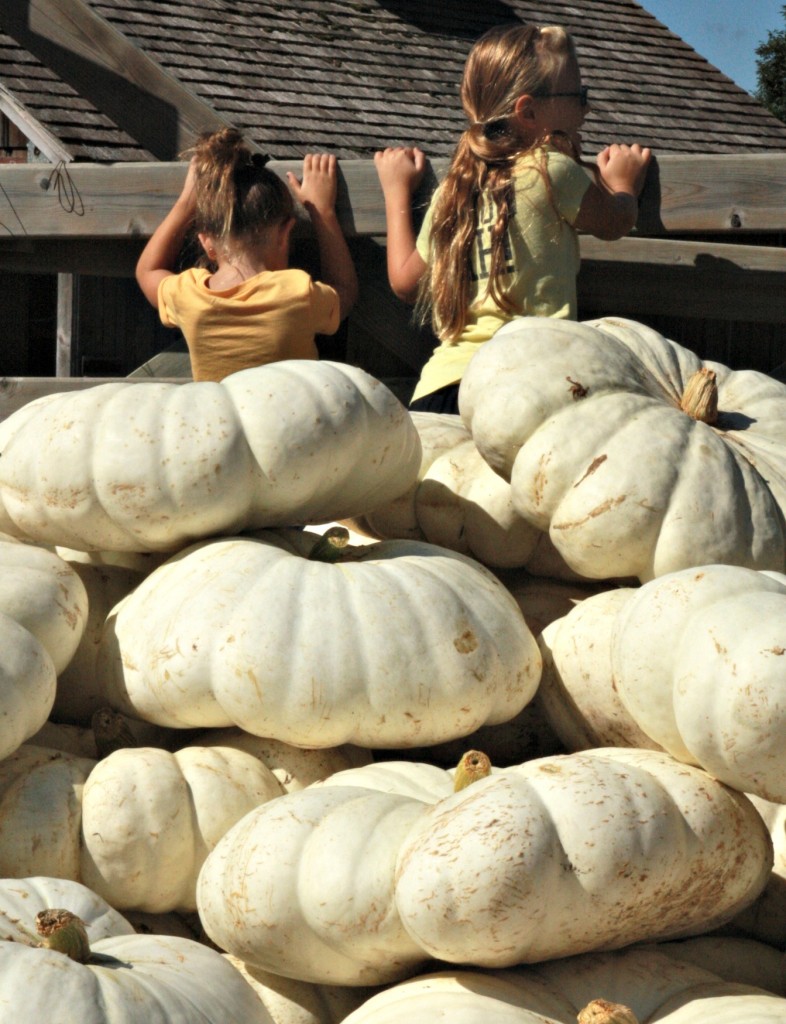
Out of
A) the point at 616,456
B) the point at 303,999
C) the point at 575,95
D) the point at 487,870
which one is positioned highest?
the point at 575,95

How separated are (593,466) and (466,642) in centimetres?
47

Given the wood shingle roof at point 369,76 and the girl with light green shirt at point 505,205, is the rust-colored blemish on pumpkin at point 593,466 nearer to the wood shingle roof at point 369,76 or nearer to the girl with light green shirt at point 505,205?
the girl with light green shirt at point 505,205

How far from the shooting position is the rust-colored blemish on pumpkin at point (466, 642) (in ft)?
7.41

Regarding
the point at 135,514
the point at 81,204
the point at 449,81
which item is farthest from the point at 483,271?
the point at 449,81

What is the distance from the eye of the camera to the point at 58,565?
2.45 m

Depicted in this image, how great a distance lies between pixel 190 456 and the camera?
2.41 m

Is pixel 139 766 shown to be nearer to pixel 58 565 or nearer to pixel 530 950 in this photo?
pixel 58 565

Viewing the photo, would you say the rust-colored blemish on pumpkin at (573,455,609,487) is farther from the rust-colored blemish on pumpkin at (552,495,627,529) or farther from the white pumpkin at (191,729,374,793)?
the white pumpkin at (191,729,374,793)

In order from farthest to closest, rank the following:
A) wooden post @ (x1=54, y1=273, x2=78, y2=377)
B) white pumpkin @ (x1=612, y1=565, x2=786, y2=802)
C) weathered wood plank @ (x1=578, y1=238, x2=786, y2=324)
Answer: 1. wooden post @ (x1=54, y1=273, x2=78, y2=377)
2. weathered wood plank @ (x1=578, y1=238, x2=786, y2=324)
3. white pumpkin @ (x1=612, y1=565, x2=786, y2=802)

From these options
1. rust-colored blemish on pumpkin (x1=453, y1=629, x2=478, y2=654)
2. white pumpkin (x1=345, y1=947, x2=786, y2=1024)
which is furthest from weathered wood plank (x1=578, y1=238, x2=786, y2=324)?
white pumpkin (x1=345, y1=947, x2=786, y2=1024)

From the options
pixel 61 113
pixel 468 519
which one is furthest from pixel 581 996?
pixel 61 113

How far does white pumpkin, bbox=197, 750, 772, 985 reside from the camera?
1646 millimetres

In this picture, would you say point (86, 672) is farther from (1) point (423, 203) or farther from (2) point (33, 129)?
(2) point (33, 129)

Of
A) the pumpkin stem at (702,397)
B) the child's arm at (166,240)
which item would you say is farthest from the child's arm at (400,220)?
the pumpkin stem at (702,397)
